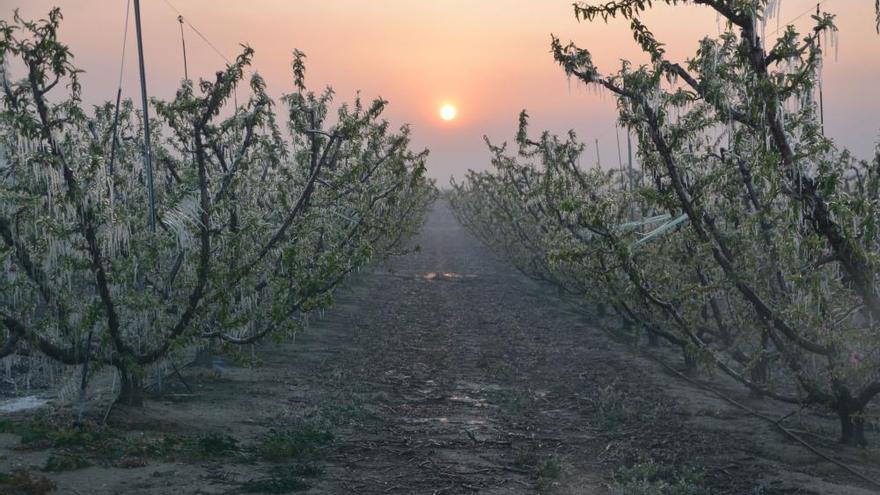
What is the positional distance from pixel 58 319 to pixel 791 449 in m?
9.39

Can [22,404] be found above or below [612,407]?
above

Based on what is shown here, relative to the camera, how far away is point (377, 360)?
16.7 m

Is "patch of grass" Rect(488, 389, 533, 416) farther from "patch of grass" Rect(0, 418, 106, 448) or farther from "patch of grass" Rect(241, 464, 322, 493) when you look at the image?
"patch of grass" Rect(0, 418, 106, 448)

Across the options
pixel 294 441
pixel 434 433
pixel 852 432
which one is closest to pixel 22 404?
pixel 294 441

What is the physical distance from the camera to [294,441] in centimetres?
995

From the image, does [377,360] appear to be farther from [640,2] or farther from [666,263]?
[640,2]

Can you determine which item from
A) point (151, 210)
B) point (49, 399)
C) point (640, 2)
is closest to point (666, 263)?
point (640, 2)

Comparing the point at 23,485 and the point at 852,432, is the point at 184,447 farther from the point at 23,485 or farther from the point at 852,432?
the point at 852,432

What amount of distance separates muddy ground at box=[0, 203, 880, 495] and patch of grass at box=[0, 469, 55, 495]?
2 cm

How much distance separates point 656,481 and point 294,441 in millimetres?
4542

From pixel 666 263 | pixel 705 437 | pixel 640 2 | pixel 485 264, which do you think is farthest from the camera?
pixel 485 264

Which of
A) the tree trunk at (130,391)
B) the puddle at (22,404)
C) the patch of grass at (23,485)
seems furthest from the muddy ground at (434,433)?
the puddle at (22,404)

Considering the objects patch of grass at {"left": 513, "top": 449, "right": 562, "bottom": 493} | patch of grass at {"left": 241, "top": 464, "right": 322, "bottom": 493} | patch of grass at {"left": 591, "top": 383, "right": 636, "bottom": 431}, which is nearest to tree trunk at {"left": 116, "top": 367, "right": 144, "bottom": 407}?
patch of grass at {"left": 241, "top": 464, "right": 322, "bottom": 493}

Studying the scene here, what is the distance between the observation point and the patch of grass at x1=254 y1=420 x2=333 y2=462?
946 cm
